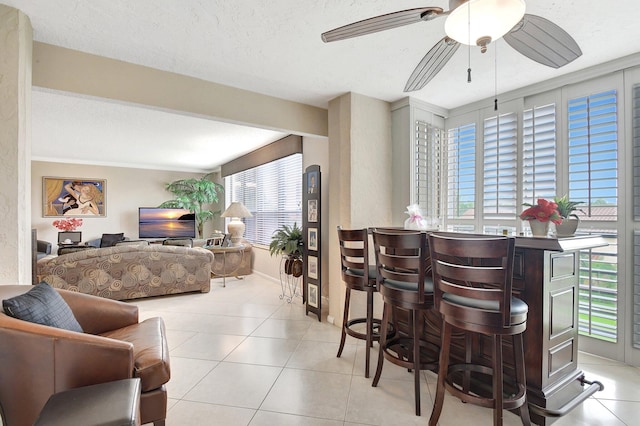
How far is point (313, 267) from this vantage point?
376 cm

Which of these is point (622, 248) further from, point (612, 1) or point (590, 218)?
point (612, 1)

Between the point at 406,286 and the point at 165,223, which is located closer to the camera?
the point at 406,286

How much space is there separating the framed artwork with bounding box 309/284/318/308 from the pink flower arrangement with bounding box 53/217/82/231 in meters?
6.42

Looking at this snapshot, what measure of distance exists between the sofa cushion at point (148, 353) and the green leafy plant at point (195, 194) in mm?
6051

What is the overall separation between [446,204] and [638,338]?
6.60 feet

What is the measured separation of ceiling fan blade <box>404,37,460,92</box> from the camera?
5.12 ft

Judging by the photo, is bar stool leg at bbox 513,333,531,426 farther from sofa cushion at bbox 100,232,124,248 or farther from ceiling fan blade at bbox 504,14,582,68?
sofa cushion at bbox 100,232,124,248

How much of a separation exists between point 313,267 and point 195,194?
5129 mm

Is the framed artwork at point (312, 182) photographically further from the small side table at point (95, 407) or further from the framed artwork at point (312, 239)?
the small side table at point (95, 407)

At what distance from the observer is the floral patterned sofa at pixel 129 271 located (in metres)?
3.88

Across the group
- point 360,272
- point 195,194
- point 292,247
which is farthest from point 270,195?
point 360,272

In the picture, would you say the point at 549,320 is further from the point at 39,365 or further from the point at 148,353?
the point at 39,365

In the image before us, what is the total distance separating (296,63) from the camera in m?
2.62

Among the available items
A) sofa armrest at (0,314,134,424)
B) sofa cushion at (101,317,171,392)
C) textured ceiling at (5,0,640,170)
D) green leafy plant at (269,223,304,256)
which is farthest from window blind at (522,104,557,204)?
sofa armrest at (0,314,134,424)
